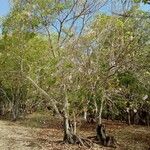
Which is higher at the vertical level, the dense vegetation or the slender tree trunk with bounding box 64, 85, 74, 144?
the dense vegetation

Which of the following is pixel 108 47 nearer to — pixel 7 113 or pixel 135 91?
pixel 135 91

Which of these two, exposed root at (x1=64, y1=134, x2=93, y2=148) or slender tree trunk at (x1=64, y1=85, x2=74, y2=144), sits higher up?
slender tree trunk at (x1=64, y1=85, x2=74, y2=144)

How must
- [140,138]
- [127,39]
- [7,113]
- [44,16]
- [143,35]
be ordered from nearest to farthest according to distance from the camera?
[44,16] < [127,39] < [140,138] < [143,35] < [7,113]

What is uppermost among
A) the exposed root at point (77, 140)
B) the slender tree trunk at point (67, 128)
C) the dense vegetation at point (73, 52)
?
the dense vegetation at point (73, 52)

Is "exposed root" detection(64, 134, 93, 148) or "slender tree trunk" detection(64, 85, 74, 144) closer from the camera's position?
"exposed root" detection(64, 134, 93, 148)

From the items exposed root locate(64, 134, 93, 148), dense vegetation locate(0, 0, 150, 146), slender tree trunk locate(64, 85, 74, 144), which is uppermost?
dense vegetation locate(0, 0, 150, 146)

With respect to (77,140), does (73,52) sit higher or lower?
higher

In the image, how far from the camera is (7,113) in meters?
73.0

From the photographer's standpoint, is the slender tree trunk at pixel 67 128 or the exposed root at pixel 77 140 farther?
the slender tree trunk at pixel 67 128

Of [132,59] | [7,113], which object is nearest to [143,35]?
[132,59]

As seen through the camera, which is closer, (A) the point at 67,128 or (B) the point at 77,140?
(B) the point at 77,140

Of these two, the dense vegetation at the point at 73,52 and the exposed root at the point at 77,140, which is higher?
the dense vegetation at the point at 73,52

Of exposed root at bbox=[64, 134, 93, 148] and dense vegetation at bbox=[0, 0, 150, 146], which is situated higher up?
dense vegetation at bbox=[0, 0, 150, 146]

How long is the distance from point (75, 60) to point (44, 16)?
11.4 ft
